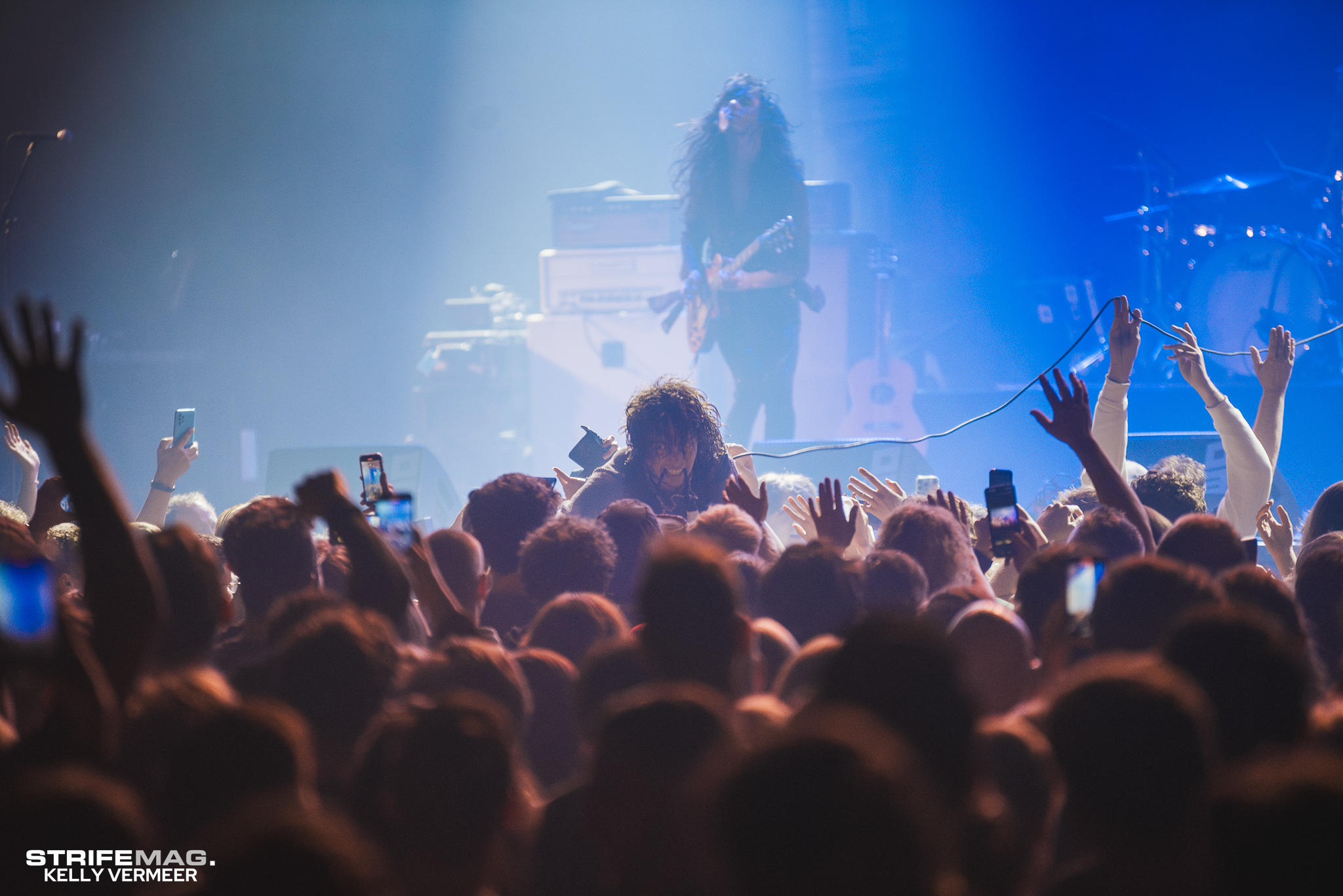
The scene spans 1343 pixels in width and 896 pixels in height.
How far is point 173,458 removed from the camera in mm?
4145

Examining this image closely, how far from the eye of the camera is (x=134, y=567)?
142 centimetres

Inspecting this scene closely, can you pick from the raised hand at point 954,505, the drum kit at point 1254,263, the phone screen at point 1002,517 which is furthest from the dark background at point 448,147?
the phone screen at point 1002,517

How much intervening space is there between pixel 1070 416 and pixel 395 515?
1988 millimetres

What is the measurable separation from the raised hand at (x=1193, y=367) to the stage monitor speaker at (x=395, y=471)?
5.80 meters

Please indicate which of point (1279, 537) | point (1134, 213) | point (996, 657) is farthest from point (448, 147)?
point (996, 657)

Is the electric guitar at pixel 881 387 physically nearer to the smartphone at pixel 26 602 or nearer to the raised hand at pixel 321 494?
the raised hand at pixel 321 494

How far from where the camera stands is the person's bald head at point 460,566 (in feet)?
7.98

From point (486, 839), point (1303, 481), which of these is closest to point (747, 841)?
point (486, 839)

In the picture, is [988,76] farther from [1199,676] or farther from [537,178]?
[1199,676]

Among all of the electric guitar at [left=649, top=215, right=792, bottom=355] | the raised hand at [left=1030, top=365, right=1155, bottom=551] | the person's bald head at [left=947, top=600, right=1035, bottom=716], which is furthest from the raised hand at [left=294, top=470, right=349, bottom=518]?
the electric guitar at [left=649, top=215, right=792, bottom=355]

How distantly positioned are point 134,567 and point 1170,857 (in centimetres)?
144

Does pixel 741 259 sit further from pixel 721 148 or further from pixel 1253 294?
pixel 1253 294

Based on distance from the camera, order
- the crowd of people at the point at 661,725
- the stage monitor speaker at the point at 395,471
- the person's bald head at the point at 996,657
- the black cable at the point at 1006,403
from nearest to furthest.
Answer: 1. the crowd of people at the point at 661,725
2. the person's bald head at the point at 996,657
3. the black cable at the point at 1006,403
4. the stage monitor speaker at the point at 395,471

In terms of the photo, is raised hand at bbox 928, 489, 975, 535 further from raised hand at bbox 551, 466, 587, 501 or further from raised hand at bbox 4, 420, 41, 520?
raised hand at bbox 4, 420, 41, 520
